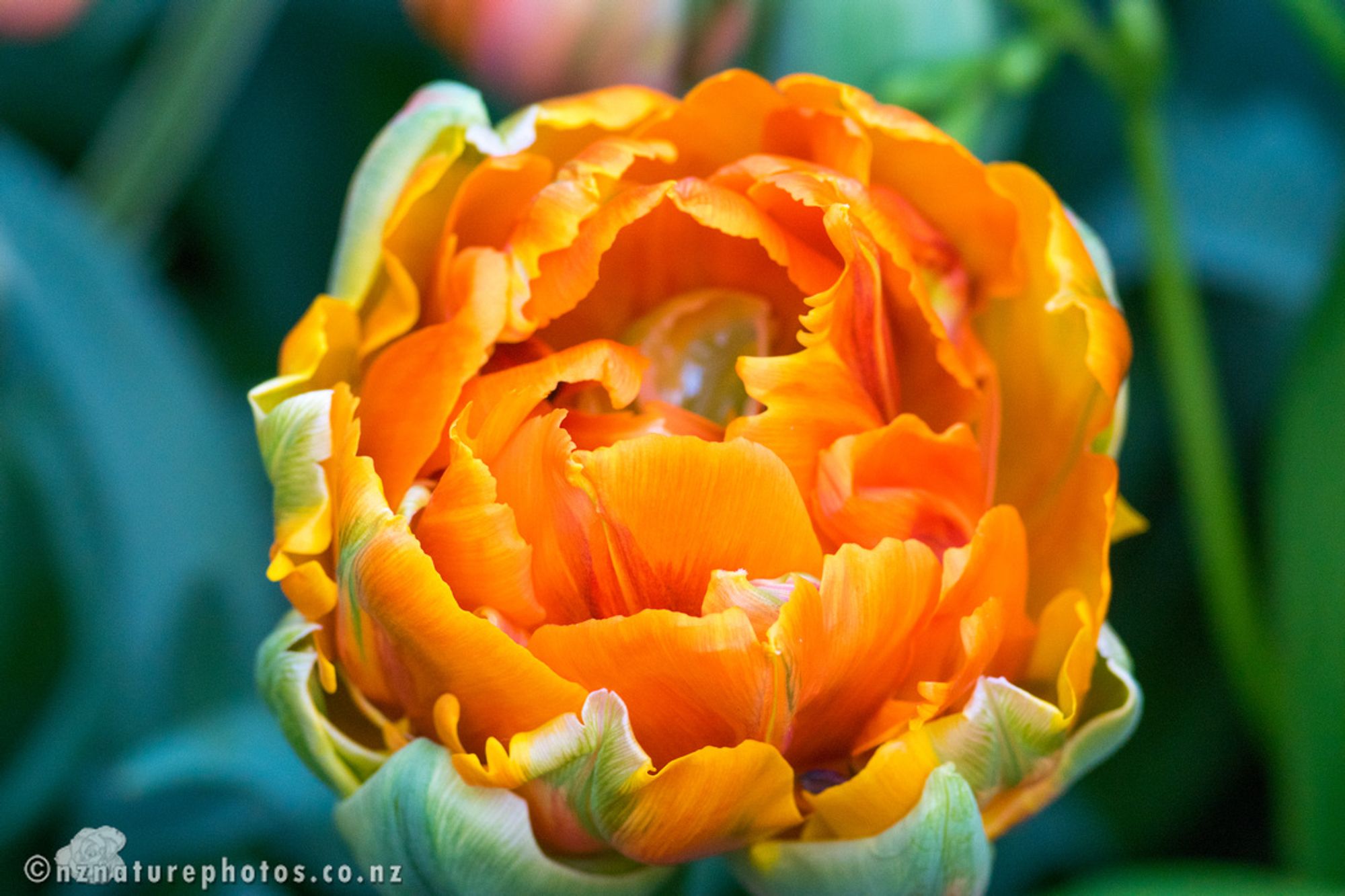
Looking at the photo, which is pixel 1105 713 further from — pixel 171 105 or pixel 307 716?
pixel 171 105

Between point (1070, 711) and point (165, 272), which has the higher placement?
point (1070, 711)

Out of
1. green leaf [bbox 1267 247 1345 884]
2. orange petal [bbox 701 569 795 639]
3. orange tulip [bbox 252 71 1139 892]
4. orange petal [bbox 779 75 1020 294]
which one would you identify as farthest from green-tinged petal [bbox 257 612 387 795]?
green leaf [bbox 1267 247 1345 884]

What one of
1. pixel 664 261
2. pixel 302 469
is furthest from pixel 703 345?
pixel 302 469

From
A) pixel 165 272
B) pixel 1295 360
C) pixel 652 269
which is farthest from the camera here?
pixel 165 272

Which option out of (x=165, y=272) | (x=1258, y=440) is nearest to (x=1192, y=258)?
(x=1258, y=440)

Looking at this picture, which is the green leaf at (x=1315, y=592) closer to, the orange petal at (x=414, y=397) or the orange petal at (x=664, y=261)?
the orange petal at (x=664, y=261)

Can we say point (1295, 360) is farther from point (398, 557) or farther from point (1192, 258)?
point (398, 557)

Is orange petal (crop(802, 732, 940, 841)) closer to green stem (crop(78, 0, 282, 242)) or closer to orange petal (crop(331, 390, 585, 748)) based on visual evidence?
orange petal (crop(331, 390, 585, 748))
